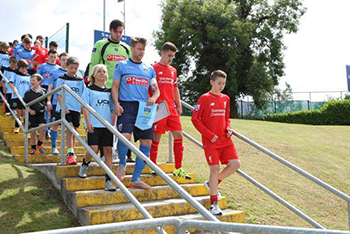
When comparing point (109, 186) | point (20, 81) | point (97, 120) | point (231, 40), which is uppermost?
point (231, 40)

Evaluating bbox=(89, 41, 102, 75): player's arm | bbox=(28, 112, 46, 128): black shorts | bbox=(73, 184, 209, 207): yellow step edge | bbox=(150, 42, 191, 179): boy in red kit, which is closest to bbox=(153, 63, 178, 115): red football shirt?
bbox=(150, 42, 191, 179): boy in red kit

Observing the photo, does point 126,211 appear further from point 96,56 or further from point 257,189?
point 257,189

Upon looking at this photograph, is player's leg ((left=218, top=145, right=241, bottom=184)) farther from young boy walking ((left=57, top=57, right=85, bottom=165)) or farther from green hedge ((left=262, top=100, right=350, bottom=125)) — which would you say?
green hedge ((left=262, top=100, right=350, bottom=125))

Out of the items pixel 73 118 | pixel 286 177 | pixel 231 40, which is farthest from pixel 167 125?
pixel 231 40

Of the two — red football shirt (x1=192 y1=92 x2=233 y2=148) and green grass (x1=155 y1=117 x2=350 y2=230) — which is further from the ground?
red football shirt (x1=192 y1=92 x2=233 y2=148)

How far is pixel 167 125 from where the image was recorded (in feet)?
18.6

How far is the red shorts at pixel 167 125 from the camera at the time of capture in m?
5.58

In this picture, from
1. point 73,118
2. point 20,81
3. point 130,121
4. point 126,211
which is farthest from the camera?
point 20,81

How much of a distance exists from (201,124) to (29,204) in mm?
2289

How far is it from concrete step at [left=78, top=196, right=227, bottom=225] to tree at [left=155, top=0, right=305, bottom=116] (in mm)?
24823

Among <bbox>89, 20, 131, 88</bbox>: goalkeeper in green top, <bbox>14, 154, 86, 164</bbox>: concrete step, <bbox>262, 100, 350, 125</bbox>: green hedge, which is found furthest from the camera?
<bbox>262, 100, 350, 125</bbox>: green hedge

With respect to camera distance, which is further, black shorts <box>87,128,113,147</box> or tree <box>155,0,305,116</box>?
tree <box>155,0,305,116</box>

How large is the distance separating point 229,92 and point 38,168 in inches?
978

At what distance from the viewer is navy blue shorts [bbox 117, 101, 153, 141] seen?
496cm
